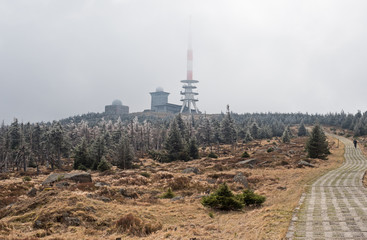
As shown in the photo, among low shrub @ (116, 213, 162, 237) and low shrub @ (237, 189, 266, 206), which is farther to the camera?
low shrub @ (237, 189, 266, 206)

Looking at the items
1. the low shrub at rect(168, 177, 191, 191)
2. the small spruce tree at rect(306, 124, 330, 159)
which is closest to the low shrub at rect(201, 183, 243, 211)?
the low shrub at rect(168, 177, 191, 191)

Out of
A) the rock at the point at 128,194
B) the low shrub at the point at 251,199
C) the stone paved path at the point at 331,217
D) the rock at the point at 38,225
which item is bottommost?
the rock at the point at 128,194

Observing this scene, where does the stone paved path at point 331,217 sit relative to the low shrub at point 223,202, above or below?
above

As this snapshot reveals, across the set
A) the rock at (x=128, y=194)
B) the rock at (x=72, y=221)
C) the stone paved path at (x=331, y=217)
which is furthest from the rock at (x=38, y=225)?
the stone paved path at (x=331, y=217)

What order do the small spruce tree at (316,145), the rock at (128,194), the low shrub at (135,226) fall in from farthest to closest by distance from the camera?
the small spruce tree at (316,145), the rock at (128,194), the low shrub at (135,226)

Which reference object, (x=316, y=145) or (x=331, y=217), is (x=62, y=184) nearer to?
(x=331, y=217)

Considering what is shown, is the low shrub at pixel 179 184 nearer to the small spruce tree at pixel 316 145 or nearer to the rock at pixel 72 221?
the rock at pixel 72 221

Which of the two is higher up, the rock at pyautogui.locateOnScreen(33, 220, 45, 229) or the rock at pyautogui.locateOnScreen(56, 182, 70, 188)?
the rock at pyautogui.locateOnScreen(33, 220, 45, 229)

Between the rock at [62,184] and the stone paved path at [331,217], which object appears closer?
the stone paved path at [331,217]

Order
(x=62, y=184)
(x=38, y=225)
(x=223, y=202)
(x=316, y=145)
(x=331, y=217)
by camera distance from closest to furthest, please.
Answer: (x=331, y=217)
(x=38, y=225)
(x=223, y=202)
(x=62, y=184)
(x=316, y=145)

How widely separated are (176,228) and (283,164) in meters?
30.5

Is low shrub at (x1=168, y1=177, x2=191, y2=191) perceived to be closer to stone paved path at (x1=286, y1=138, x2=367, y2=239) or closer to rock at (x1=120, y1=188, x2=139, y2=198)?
rock at (x1=120, y1=188, x2=139, y2=198)

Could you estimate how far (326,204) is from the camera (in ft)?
44.4

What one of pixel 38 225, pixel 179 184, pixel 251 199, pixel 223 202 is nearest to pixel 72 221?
pixel 38 225
